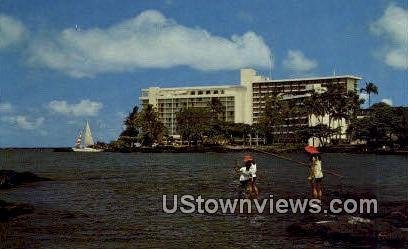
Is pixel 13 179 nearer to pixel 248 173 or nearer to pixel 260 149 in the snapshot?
pixel 248 173

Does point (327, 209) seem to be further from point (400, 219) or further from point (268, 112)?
point (268, 112)

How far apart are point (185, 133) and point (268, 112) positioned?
98.6 ft

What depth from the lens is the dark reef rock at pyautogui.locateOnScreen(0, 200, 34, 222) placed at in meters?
24.8

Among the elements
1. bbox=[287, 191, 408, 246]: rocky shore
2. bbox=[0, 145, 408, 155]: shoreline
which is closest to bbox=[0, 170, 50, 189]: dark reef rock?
bbox=[287, 191, 408, 246]: rocky shore

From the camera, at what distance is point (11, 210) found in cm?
2545

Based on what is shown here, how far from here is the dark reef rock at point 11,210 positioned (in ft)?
81.2

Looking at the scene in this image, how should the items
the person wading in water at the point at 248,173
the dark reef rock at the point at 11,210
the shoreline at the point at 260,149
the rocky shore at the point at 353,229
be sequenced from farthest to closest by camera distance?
the shoreline at the point at 260,149, the person wading in water at the point at 248,173, the dark reef rock at the point at 11,210, the rocky shore at the point at 353,229

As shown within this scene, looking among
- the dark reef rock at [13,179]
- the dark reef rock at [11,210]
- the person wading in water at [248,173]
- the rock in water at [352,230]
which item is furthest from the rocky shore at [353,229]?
the dark reef rock at [13,179]

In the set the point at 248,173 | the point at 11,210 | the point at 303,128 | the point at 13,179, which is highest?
the point at 303,128

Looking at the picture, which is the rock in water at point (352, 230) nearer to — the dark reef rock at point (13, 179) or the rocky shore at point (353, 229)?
the rocky shore at point (353, 229)

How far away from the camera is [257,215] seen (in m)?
24.5

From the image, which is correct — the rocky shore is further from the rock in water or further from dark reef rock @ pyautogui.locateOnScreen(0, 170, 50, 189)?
dark reef rock @ pyautogui.locateOnScreen(0, 170, 50, 189)

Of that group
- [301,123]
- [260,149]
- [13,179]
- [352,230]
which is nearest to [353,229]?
[352,230]

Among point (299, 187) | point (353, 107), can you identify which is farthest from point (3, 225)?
point (353, 107)
